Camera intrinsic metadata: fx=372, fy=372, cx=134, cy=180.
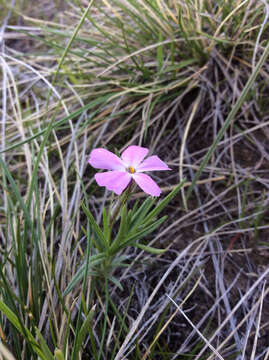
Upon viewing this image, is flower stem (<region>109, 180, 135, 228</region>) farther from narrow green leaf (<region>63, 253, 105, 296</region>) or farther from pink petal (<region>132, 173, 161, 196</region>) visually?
narrow green leaf (<region>63, 253, 105, 296</region>)

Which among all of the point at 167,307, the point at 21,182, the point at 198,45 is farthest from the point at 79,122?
the point at 167,307

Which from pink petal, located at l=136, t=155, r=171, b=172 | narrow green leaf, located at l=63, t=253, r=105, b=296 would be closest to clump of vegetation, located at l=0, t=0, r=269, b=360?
narrow green leaf, located at l=63, t=253, r=105, b=296

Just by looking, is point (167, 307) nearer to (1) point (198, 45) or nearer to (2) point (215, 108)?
(2) point (215, 108)

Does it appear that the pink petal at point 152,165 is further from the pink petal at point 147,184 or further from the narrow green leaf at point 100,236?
the narrow green leaf at point 100,236

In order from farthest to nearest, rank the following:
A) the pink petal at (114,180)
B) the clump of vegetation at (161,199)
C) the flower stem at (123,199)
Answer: the clump of vegetation at (161,199) < the flower stem at (123,199) < the pink petal at (114,180)

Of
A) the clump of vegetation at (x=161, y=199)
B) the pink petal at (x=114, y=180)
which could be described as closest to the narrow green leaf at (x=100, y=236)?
the clump of vegetation at (x=161, y=199)

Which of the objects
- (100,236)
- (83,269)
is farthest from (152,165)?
(83,269)

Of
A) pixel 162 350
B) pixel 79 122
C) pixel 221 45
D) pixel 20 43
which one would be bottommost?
pixel 162 350

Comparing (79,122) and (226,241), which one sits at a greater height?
(79,122)
